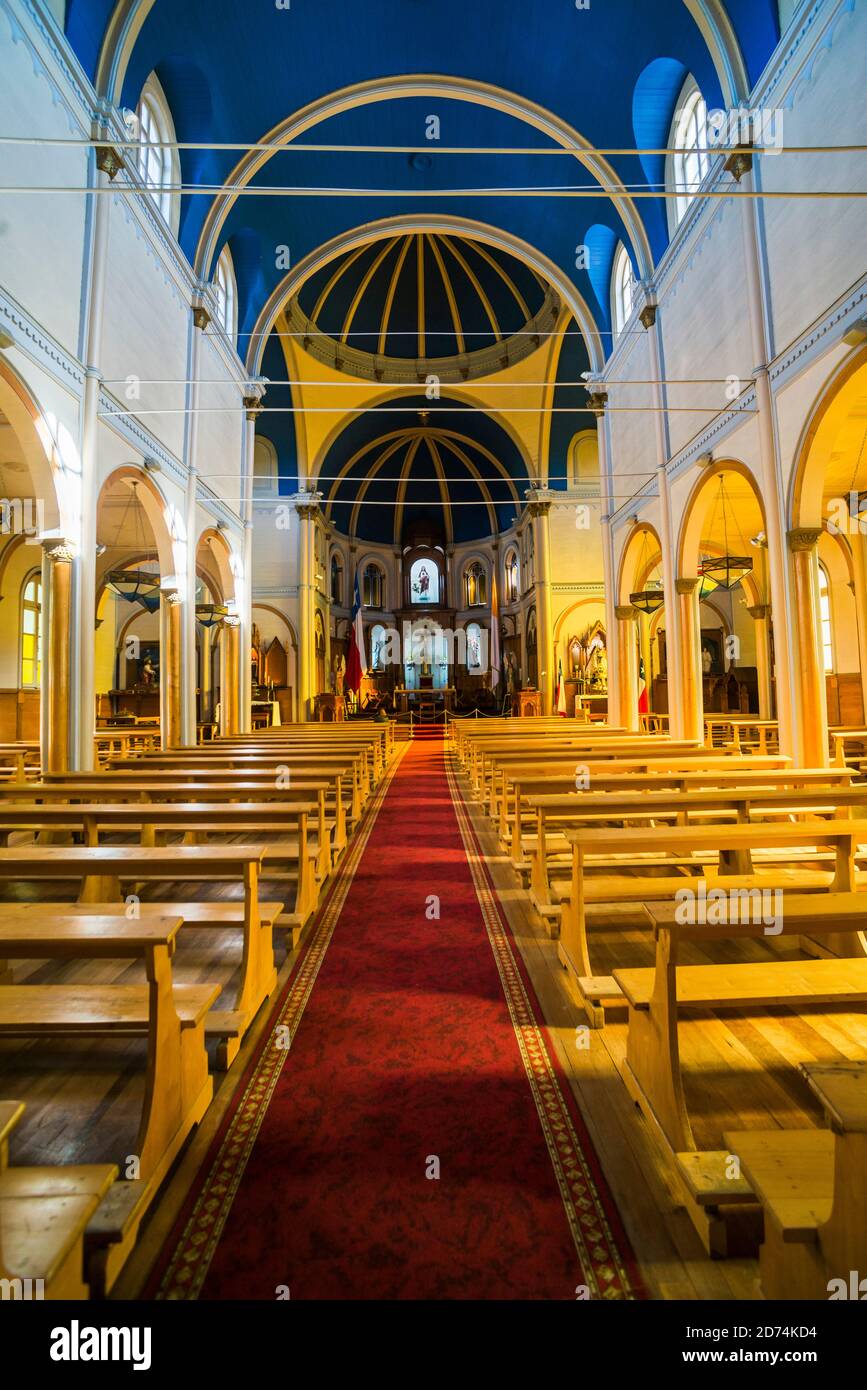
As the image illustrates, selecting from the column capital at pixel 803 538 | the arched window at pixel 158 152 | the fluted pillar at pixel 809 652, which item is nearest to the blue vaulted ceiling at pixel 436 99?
the arched window at pixel 158 152

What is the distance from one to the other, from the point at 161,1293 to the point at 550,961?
Result: 2.30 meters

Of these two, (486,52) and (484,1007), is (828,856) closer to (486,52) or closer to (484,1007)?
(484,1007)

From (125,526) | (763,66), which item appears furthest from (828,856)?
(125,526)


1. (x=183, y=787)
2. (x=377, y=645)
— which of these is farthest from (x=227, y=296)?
(x=377, y=645)

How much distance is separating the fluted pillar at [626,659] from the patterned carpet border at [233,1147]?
10930 mm

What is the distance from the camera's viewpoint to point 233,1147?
2076 millimetres

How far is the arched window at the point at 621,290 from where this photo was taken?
13172 millimetres

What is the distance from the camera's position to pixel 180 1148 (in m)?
2.02

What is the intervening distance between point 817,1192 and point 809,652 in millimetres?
6789

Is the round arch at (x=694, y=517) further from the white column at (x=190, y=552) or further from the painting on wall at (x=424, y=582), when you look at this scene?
the painting on wall at (x=424, y=582)

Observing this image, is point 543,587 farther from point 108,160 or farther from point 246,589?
point 108,160

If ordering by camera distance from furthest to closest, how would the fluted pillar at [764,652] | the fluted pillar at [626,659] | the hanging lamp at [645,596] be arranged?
the fluted pillar at [764,652], the fluted pillar at [626,659], the hanging lamp at [645,596]

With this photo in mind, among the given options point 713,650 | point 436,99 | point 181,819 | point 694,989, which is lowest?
point 694,989

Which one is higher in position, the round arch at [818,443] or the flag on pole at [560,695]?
the round arch at [818,443]
